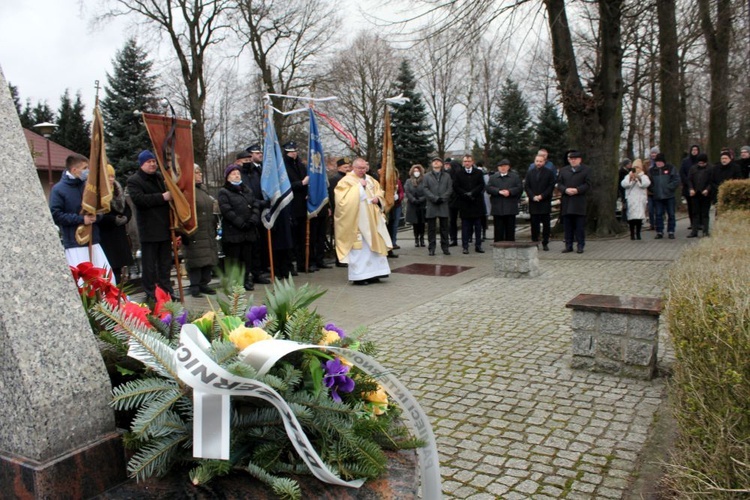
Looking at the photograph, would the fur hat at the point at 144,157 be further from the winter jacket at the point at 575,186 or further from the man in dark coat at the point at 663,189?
the man in dark coat at the point at 663,189

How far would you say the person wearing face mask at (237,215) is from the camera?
935 centimetres

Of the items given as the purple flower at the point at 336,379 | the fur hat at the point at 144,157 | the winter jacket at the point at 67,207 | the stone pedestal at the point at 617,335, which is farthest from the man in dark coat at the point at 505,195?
the purple flower at the point at 336,379

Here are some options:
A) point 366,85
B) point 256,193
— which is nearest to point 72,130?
point 366,85

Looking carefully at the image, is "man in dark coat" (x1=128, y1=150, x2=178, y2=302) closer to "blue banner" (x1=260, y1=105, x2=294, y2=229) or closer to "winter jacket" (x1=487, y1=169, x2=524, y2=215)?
"blue banner" (x1=260, y1=105, x2=294, y2=229)

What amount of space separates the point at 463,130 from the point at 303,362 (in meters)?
42.3

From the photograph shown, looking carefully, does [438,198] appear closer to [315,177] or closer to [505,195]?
[505,195]

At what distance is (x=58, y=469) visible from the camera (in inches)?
62.7

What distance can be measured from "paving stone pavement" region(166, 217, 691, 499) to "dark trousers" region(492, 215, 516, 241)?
3459 mm

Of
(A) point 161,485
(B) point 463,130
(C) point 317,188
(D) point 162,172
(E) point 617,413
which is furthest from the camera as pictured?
(B) point 463,130

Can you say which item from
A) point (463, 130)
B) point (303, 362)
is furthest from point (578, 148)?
point (463, 130)

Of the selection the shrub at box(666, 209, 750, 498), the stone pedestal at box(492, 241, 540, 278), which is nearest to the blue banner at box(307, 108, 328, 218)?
the stone pedestal at box(492, 241, 540, 278)

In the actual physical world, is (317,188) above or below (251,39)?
below

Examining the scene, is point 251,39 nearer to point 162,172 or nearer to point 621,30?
point 621,30

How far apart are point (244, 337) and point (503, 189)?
39.3ft
